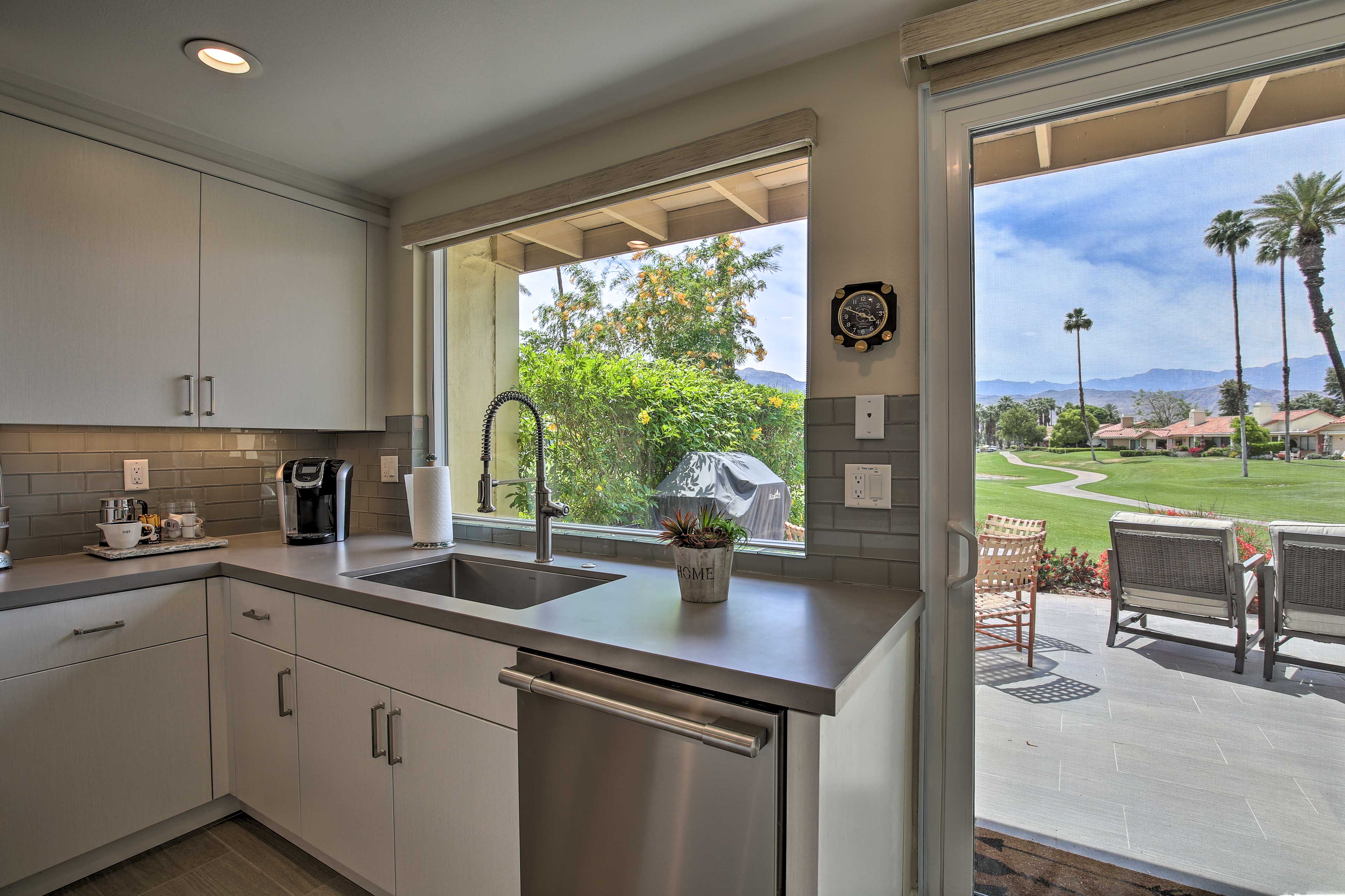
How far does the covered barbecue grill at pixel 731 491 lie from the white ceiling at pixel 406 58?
1098mm

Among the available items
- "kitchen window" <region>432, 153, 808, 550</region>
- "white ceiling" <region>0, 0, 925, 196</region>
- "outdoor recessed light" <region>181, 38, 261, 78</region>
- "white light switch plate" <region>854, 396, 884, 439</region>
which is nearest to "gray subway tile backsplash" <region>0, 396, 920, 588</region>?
"white light switch plate" <region>854, 396, 884, 439</region>

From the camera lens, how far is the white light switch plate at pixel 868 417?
5.31 ft

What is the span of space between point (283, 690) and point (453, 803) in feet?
2.37

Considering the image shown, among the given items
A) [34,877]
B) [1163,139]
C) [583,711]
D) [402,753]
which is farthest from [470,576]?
[1163,139]

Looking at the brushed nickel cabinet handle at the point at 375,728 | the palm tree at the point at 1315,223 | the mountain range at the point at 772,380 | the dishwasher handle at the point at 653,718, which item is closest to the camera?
the dishwasher handle at the point at 653,718

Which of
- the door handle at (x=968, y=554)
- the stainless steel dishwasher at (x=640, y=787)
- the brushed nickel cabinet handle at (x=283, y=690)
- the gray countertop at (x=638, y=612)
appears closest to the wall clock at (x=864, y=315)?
the door handle at (x=968, y=554)

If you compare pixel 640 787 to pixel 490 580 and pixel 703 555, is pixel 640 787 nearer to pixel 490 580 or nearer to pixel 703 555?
pixel 703 555

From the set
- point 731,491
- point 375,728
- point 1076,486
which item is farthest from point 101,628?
point 1076,486

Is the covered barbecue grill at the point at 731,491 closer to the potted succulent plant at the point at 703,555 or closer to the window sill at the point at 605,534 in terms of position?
the window sill at the point at 605,534

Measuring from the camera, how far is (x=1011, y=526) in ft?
5.02

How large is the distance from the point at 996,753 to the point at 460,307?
2.44 meters

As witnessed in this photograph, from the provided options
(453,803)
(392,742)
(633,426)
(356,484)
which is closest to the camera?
(453,803)

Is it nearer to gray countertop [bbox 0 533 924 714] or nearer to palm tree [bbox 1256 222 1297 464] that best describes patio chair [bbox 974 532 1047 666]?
gray countertop [bbox 0 533 924 714]

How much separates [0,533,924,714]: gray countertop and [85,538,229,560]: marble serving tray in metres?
0.03
